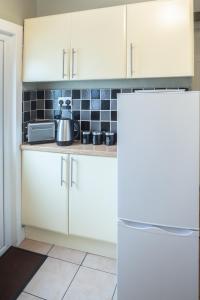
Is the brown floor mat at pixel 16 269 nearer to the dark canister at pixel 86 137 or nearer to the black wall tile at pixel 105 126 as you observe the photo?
the dark canister at pixel 86 137

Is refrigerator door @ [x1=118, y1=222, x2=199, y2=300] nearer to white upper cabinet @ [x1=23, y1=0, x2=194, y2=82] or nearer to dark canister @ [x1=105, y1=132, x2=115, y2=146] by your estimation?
dark canister @ [x1=105, y1=132, x2=115, y2=146]

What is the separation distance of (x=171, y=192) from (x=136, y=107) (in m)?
0.55

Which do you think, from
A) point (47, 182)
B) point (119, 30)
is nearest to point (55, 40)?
point (119, 30)

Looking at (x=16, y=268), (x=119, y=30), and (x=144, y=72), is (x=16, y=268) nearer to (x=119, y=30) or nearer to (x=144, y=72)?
(x=144, y=72)

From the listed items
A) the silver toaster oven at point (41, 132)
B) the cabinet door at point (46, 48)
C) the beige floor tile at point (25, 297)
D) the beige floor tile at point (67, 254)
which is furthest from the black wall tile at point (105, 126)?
the beige floor tile at point (25, 297)

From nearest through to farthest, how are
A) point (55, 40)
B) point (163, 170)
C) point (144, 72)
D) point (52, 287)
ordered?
point (163, 170) < point (52, 287) < point (144, 72) < point (55, 40)

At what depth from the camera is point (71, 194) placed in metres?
2.21

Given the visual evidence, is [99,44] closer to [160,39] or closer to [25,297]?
[160,39]

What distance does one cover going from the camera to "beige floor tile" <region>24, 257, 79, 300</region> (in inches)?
71.2

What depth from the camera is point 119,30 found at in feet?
6.71

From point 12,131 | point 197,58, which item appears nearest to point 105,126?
point 12,131

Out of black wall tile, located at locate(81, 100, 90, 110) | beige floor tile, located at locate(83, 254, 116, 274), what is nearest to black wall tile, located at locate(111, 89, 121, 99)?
black wall tile, located at locate(81, 100, 90, 110)

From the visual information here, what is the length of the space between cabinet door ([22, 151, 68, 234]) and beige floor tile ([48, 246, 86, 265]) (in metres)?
0.18

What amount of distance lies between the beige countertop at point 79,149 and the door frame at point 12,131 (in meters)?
0.13
